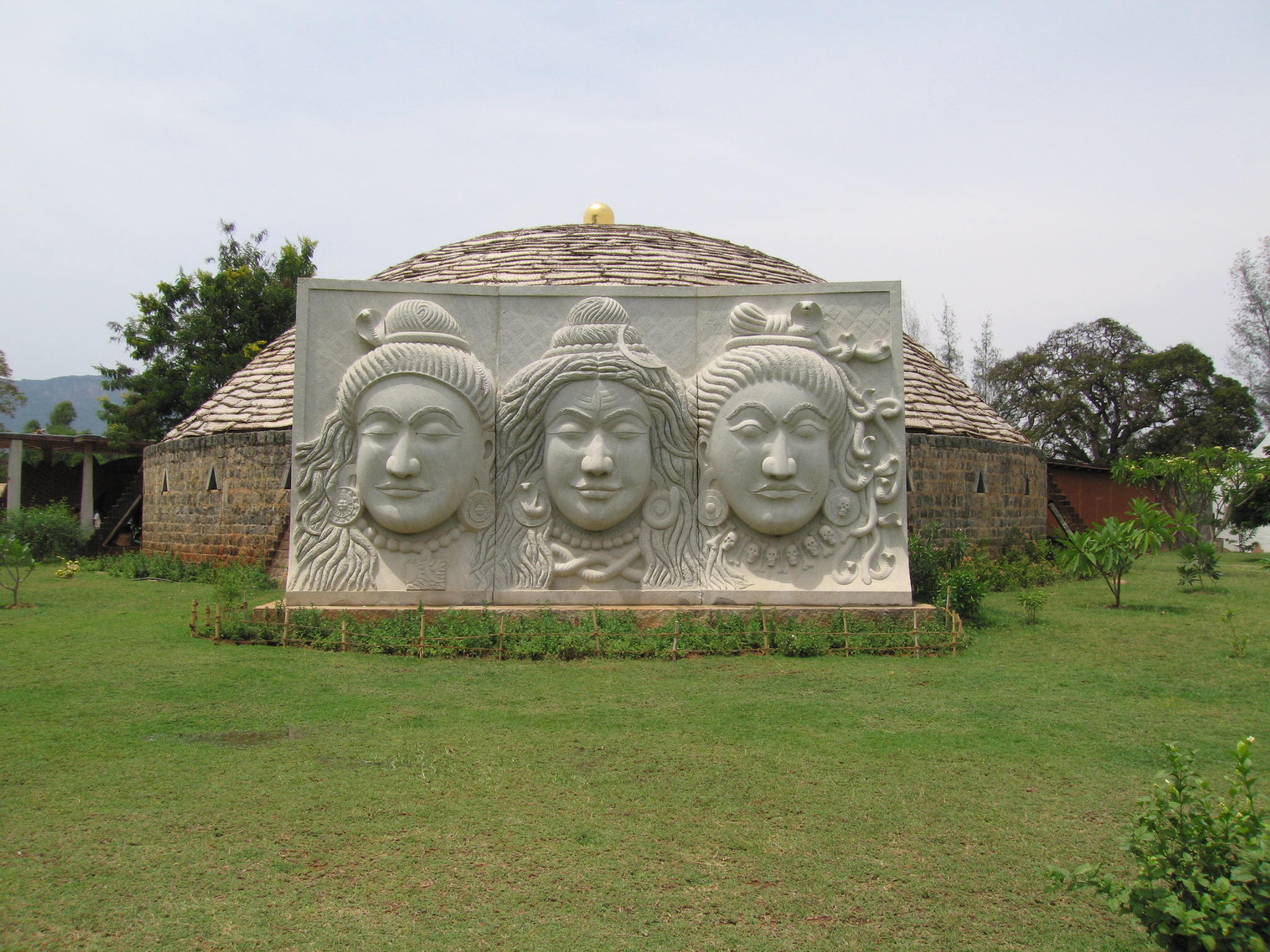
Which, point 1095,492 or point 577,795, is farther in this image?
point 1095,492

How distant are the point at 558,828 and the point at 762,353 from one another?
18.5 ft

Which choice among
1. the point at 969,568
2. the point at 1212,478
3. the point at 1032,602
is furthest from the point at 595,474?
the point at 1212,478

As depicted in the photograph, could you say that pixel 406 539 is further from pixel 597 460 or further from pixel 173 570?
pixel 173 570

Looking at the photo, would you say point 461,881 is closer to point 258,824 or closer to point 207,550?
point 258,824

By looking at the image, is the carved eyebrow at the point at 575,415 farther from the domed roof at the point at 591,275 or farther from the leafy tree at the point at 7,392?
the leafy tree at the point at 7,392

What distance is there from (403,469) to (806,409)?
12.8ft

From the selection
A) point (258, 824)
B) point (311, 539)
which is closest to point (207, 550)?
point (311, 539)

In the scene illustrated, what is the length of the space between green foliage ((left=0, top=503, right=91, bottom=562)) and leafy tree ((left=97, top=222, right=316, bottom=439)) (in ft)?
23.2

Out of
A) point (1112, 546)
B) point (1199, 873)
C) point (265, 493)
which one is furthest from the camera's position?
point (265, 493)

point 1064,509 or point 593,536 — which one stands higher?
point 1064,509

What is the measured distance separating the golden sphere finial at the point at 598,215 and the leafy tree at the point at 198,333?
1123cm

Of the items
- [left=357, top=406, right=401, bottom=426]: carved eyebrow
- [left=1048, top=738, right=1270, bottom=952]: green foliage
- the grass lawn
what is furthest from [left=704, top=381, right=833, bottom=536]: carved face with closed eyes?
[left=1048, top=738, right=1270, bottom=952]: green foliage

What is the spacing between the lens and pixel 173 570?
46.1ft

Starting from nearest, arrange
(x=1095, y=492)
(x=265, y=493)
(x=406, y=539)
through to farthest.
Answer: (x=406, y=539) → (x=265, y=493) → (x=1095, y=492)
